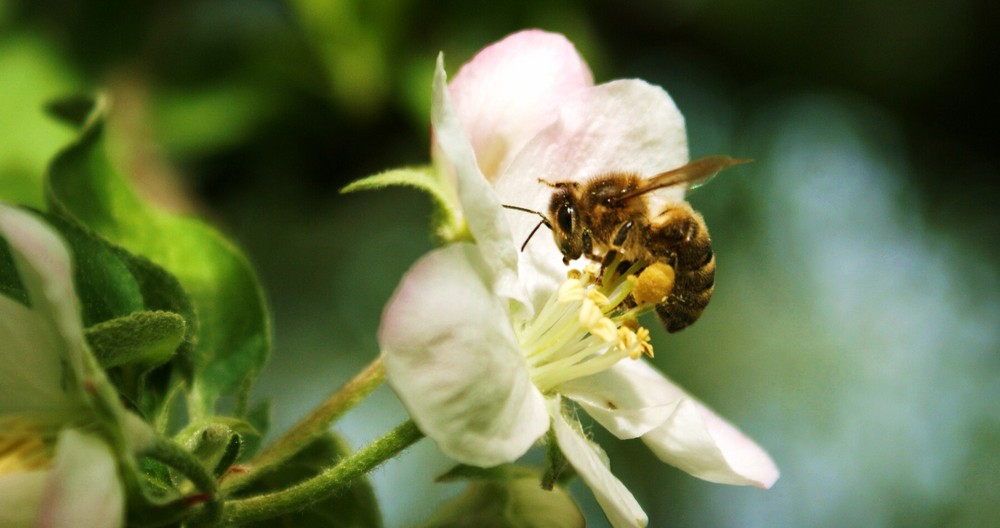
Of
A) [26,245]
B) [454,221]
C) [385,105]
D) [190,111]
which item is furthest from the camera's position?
[385,105]

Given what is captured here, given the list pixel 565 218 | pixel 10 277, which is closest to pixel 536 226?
pixel 565 218

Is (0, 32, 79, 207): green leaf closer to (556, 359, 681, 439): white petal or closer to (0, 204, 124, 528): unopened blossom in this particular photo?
(0, 204, 124, 528): unopened blossom

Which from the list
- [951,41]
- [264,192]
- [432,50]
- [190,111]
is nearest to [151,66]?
[190,111]

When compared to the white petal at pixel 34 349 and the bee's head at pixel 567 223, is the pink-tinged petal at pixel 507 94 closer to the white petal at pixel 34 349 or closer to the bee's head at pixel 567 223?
the bee's head at pixel 567 223

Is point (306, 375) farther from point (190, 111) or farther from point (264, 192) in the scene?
point (190, 111)

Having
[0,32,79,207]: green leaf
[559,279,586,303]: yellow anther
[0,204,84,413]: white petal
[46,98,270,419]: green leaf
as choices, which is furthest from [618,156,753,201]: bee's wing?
[0,32,79,207]: green leaf

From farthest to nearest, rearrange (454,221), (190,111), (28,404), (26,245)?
1. (190,111)
2. (454,221)
3. (28,404)
4. (26,245)
